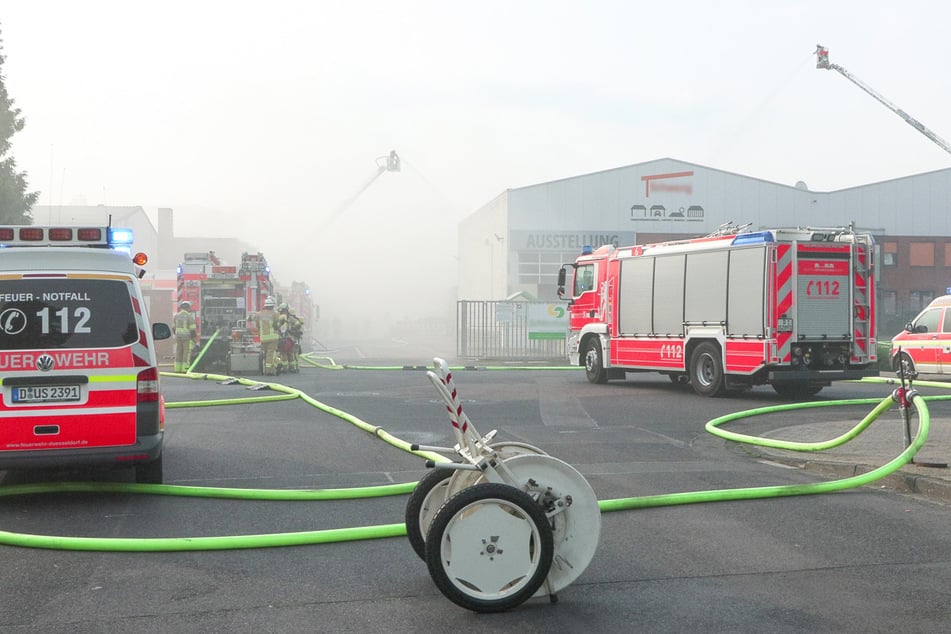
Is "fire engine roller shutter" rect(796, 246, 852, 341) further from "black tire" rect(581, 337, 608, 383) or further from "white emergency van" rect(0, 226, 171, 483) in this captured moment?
"white emergency van" rect(0, 226, 171, 483)

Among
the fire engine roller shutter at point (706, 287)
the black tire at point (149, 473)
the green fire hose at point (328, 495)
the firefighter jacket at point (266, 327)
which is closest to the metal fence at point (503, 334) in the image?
the firefighter jacket at point (266, 327)

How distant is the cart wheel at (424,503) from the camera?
5.19 meters

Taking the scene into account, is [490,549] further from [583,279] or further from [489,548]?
[583,279]

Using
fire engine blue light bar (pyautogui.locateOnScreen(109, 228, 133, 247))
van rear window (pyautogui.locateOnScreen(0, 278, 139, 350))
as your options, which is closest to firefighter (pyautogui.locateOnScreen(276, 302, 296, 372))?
fire engine blue light bar (pyautogui.locateOnScreen(109, 228, 133, 247))

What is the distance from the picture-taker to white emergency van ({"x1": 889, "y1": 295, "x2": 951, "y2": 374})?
63.0 feet

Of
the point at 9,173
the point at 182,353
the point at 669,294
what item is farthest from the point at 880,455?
the point at 9,173

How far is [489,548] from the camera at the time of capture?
457 cm

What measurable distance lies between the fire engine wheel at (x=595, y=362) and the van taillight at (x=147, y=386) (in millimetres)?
12972

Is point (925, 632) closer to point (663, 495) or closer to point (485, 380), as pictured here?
point (663, 495)

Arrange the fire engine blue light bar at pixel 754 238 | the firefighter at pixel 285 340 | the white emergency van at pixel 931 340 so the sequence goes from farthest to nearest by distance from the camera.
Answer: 1. the firefighter at pixel 285 340
2. the white emergency van at pixel 931 340
3. the fire engine blue light bar at pixel 754 238

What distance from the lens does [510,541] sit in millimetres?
4582

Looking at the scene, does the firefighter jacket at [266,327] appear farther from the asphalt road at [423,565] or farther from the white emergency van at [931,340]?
the white emergency van at [931,340]

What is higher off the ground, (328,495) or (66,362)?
(66,362)

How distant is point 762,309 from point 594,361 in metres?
5.04
